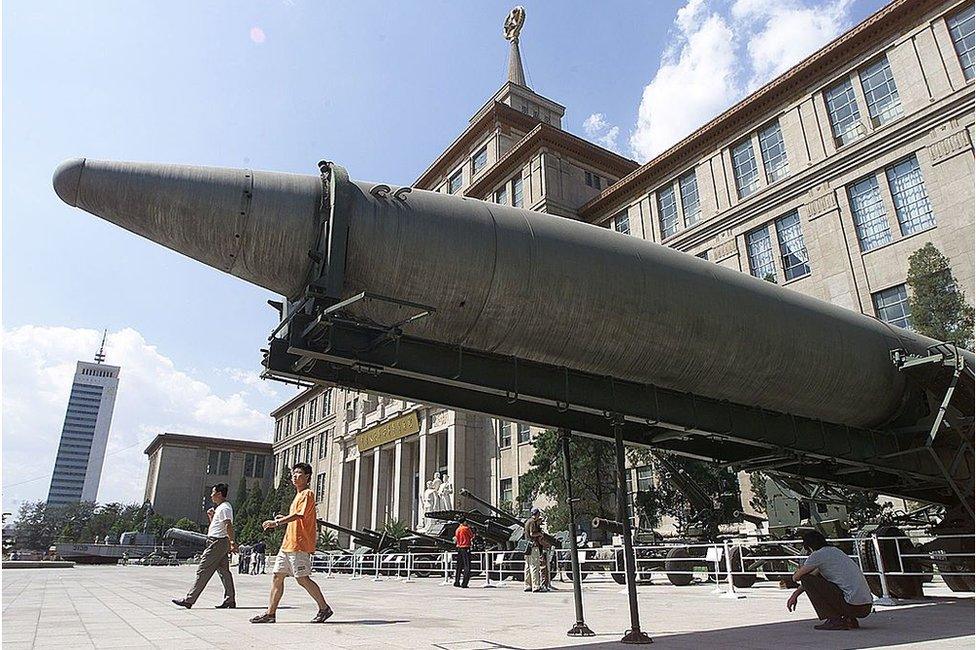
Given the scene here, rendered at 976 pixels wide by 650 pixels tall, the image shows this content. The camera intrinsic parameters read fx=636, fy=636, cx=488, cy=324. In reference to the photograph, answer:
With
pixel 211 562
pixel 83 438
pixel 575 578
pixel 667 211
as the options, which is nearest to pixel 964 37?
pixel 667 211

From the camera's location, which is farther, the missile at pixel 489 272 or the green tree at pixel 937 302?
the green tree at pixel 937 302

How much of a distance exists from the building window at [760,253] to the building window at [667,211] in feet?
12.5

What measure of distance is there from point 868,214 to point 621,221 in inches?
456

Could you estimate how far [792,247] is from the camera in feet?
79.0

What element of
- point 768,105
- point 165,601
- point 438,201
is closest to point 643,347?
point 438,201

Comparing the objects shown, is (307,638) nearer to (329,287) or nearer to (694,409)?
(329,287)

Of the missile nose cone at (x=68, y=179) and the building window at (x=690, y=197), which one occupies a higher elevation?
the building window at (x=690, y=197)

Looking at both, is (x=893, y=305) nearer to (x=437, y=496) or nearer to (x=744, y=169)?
(x=744, y=169)

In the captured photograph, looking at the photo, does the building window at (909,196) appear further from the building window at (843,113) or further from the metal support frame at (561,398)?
the metal support frame at (561,398)

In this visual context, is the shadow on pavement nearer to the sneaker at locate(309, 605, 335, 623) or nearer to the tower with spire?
the sneaker at locate(309, 605, 335, 623)

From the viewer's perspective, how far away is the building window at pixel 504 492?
32219 millimetres

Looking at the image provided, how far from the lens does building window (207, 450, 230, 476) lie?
3137 inches

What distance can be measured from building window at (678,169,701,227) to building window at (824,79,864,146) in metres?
5.97

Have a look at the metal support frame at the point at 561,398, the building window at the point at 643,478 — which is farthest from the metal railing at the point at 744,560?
the building window at the point at 643,478
